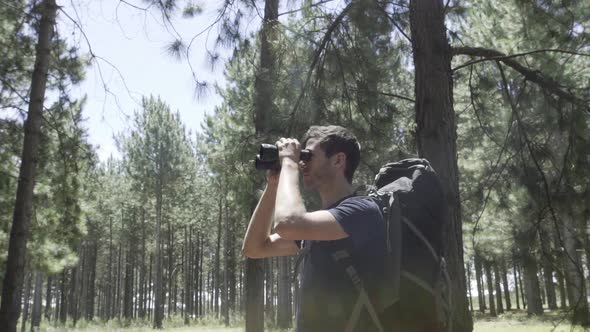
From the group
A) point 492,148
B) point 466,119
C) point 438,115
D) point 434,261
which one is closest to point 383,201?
→ point 434,261

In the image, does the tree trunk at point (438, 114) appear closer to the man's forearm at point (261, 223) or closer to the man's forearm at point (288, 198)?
the man's forearm at point (261, 223)

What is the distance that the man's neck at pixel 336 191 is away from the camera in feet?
6.64

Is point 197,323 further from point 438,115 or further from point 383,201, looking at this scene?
point 383,201

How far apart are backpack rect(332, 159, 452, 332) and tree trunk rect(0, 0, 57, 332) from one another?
6.59 m

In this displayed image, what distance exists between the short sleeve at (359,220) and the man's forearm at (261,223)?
48 centimetres

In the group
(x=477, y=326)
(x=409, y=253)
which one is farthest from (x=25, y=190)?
(x=477, y=326)

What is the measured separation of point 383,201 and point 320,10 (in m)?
5.25

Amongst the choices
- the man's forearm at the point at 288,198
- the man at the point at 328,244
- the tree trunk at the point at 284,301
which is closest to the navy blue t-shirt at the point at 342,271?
the man at the point at 328,244

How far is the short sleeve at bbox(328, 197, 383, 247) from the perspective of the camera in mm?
1743

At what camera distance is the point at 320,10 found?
6590 millimetres

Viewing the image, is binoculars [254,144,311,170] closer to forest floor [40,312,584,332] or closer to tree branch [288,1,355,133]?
tree branch [288,1,355,133]

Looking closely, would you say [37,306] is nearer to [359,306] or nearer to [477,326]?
[477,326]

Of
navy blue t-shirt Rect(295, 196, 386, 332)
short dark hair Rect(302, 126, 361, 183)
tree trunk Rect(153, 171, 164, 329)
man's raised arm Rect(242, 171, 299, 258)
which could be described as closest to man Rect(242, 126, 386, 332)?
navy blue t-shirt Rect(295, 196, 386, 332)

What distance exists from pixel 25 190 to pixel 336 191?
6.46 metres
